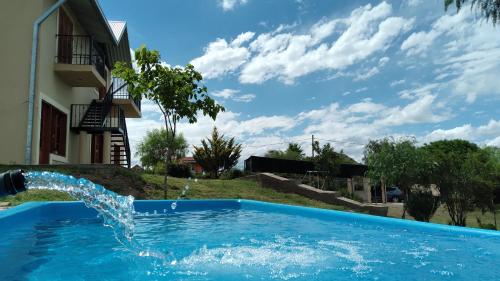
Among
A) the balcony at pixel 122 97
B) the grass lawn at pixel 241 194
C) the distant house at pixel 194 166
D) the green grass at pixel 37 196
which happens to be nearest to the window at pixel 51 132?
the grass lawn at pixel 241 194

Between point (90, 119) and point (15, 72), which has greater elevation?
point (15, 72)

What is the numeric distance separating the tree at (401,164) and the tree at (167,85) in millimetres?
5438

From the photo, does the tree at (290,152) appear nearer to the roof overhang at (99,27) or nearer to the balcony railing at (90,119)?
the roof overhang at (99,27)

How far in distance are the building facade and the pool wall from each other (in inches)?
167

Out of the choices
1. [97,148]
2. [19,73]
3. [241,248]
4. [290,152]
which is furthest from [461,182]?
[290,152]

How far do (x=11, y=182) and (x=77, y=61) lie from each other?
45.8 ft

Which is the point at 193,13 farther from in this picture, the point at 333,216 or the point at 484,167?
the point at 484,167

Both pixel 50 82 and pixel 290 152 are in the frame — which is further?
pixel 290 152

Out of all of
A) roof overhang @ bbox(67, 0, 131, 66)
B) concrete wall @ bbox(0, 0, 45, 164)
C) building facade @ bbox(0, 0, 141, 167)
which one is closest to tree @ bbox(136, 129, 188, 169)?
roof overhang @ bbox(67, 0, 131, 66)

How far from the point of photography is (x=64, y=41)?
46.5 ft

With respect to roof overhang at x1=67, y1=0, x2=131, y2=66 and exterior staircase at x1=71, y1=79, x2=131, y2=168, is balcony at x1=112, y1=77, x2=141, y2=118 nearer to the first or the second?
Result: exterior staircase at x1=71, y1=79, x2=131, y2=168

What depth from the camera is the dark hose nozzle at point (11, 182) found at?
2.44 metres

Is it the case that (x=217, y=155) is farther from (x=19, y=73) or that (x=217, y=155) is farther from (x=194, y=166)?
(x=194, y=166)

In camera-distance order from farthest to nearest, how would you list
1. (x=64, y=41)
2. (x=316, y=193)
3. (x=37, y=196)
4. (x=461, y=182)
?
(x=316, y=193) < (x=64, y=41) < (x=461, y=182) < (x=37, y=196)
